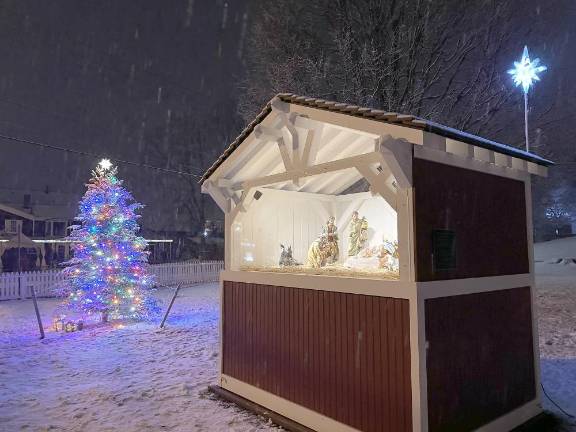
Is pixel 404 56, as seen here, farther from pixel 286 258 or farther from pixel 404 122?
pixel 404 122

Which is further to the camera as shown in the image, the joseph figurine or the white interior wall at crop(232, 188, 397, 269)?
the joseph figurine

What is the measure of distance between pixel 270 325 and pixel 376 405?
1.83 metres

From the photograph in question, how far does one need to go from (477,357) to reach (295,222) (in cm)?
356

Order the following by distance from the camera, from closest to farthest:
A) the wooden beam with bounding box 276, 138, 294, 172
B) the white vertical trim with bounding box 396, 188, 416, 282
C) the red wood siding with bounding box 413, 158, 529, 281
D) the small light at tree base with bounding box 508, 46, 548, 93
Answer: the white vertical trim with bounding box 396, 188, 416, 282 < the red wood siding with bounding box 413, 158, 529, 281 < the wooden beam with bounding box 276, 138, 294, 172 < the small light at tree base with bounding box 508, 46, 548, 93

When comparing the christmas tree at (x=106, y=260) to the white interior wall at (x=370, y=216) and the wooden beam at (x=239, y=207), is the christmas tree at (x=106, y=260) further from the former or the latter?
the white interior wall at (x=370, y=216)

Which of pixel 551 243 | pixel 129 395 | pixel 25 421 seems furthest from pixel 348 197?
pixel 551 243

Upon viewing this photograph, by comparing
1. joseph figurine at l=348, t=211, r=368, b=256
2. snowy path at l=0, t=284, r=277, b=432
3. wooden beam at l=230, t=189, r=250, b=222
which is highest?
wooden beam at l=230, t=189, r=250, b=222

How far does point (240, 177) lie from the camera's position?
6734 mm

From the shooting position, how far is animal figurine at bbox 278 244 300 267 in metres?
7.00

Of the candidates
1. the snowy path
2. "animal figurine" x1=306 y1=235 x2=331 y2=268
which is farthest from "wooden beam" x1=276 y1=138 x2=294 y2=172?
the snowy path

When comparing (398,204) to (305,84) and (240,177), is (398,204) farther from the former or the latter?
A: (305,84)

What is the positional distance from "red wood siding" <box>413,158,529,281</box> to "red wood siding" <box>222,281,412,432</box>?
79 centimetres

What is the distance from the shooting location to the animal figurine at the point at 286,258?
700 centimetres

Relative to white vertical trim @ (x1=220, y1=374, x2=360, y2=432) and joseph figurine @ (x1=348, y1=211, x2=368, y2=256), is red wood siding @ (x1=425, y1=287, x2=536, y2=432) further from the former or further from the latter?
joseph figurine @ (x1=348, y1=211, x2=368, y2=256)
